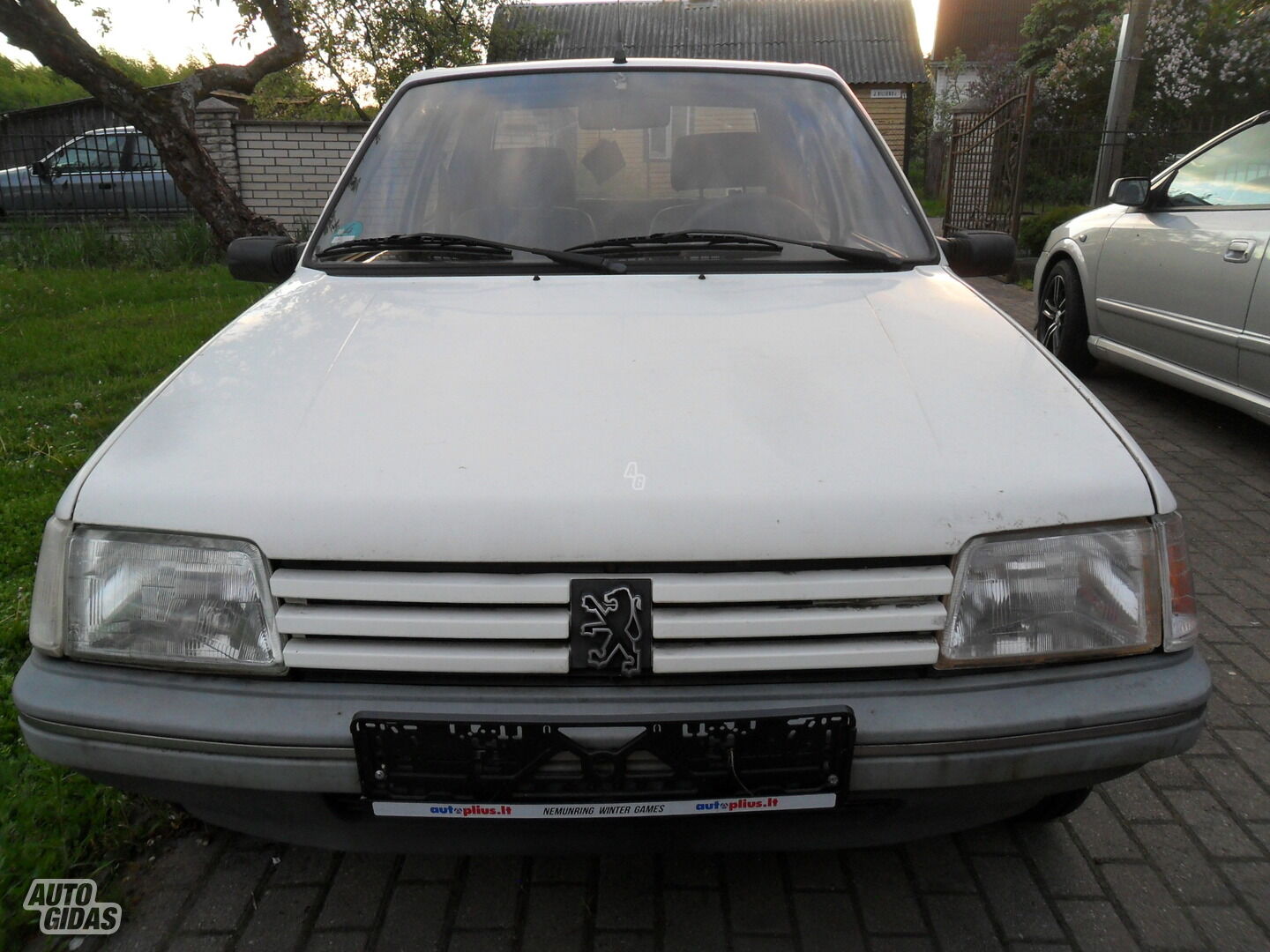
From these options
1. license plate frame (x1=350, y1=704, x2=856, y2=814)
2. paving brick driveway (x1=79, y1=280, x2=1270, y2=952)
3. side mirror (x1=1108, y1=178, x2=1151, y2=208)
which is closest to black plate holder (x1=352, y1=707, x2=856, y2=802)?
license plate frame (x1=350, y1=704, x2=856, y2=814)

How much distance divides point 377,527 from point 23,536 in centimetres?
292

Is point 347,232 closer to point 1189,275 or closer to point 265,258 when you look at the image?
point 265,258

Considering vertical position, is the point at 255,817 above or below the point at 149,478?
below

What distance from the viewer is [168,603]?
1587mm

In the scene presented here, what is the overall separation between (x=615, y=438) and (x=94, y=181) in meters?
16.0

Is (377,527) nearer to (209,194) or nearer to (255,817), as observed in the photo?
(255,817)

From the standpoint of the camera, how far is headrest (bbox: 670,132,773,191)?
8.66 ft

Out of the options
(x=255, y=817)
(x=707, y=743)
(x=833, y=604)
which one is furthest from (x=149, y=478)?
(x=833, y=604)

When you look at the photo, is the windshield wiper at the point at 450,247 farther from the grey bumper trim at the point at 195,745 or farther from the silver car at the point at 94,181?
the silver car at the point at 94,181

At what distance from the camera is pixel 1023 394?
1.83m

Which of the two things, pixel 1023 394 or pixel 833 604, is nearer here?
pixel 833 604

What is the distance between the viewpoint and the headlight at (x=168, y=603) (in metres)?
1.56

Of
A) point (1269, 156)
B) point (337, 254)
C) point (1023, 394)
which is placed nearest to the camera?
point (1023, 394)

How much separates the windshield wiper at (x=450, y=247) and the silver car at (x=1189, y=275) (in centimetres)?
338
